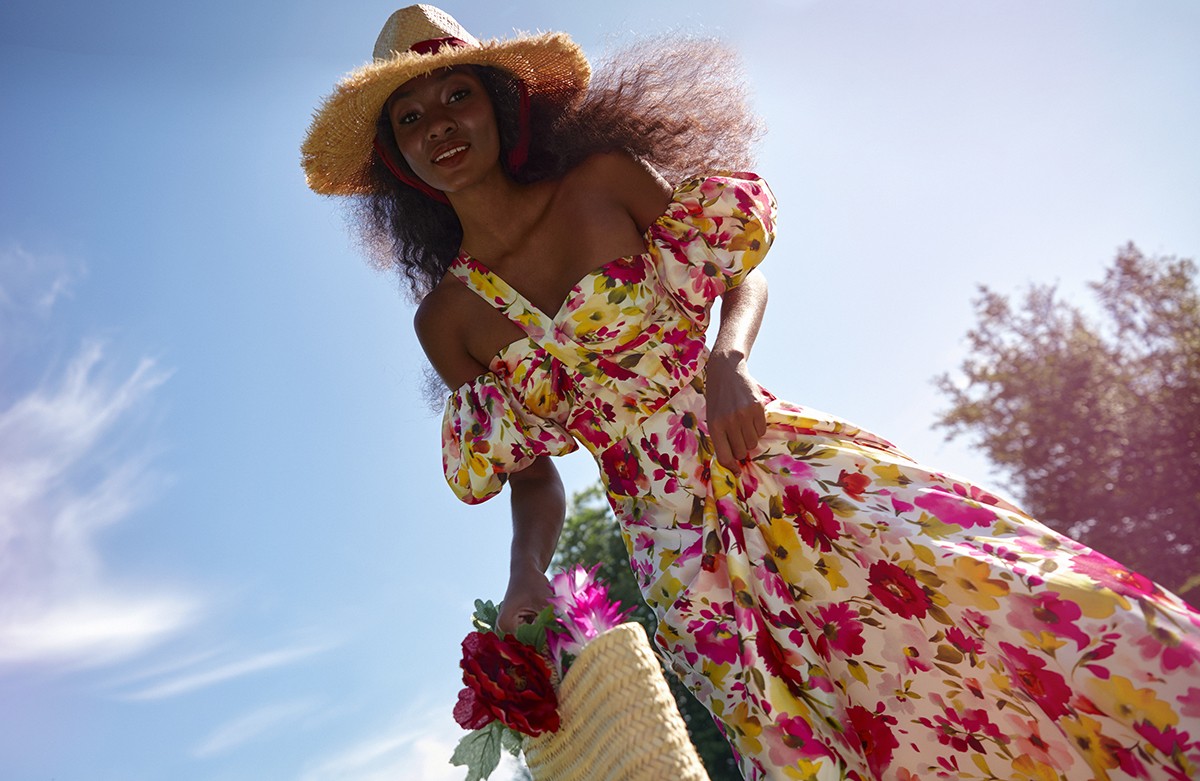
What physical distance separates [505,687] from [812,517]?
0.86m

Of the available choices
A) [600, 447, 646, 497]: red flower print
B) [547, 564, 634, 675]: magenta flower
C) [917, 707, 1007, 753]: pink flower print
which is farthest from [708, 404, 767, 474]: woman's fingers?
[917, 707, 1007, 753]: pink flower print

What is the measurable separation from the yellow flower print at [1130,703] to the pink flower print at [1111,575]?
6.2 inches

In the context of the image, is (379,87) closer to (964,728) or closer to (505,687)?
(505,687)

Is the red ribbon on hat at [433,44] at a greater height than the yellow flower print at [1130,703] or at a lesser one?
greater

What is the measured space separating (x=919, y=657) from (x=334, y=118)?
2284 mm

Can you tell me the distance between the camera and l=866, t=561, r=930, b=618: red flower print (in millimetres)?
2104

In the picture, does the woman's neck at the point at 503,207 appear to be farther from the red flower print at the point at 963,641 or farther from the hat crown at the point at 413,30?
the red flower print at the point at 963,641

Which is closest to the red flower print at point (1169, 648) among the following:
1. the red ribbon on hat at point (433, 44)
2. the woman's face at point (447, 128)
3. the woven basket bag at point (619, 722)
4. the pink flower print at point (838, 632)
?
the pink flower print at point (838, 632)

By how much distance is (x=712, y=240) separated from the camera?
2.75m

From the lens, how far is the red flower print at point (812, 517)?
2.28 m

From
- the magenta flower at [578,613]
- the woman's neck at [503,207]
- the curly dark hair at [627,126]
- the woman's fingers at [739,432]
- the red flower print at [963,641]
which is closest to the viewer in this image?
the magenta flower at [578,613]

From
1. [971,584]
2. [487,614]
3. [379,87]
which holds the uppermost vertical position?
[379,87]

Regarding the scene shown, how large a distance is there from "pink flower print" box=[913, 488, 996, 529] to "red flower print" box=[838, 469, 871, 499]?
14 centimetres

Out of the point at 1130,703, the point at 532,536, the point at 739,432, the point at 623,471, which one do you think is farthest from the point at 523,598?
the point at 1130,703
